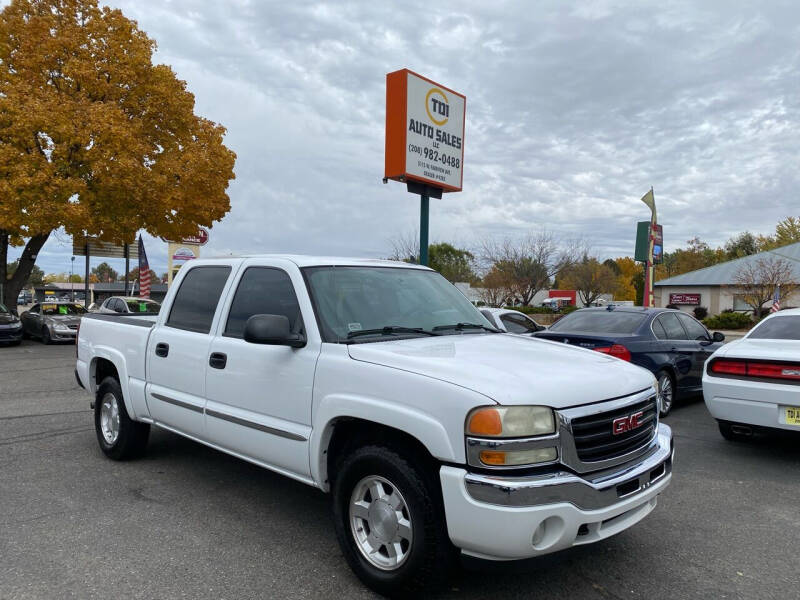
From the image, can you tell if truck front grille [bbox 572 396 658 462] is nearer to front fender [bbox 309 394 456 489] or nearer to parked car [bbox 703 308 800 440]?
front fender [bbox 309 394 456 489]

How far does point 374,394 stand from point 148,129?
20.8m

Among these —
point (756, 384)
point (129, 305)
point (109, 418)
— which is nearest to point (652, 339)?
point (756, 384)

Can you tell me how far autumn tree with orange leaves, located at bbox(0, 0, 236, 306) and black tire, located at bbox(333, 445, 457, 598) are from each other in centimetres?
1803

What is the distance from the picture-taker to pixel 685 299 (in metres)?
50.0

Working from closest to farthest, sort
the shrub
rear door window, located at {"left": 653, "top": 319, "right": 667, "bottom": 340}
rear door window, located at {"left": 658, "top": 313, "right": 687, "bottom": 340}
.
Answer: rear door window, located at {"left": 653, "top": 319, "right": 667, "bottom": 340}, rear door window, located at {"left": 658, "top": 313, "right": 687, "bottom": 340}, the shrub

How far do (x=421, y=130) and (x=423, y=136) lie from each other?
5.3 inches

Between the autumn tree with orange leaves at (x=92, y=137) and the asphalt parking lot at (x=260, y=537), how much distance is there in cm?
1435

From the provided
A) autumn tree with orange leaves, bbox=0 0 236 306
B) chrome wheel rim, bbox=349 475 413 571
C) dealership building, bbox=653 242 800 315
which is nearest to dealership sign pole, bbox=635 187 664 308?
autumn tree with orange leaves, bbox=0 0 236 306

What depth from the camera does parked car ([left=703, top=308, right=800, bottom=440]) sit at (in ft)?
18.4

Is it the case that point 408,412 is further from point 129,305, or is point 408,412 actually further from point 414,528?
point 129,305

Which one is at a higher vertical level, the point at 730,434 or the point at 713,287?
the point at 713,287

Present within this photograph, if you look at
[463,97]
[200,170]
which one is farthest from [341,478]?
[200,170]

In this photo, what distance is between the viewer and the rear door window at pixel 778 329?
6624 millimetres

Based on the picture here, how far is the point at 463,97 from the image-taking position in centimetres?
1417
